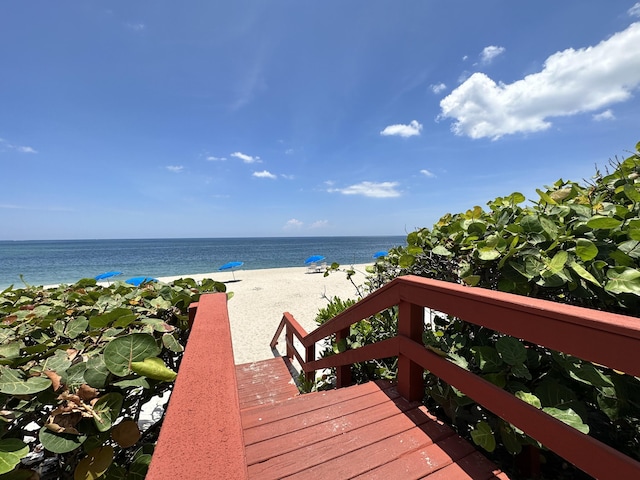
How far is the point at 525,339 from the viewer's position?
3.69 feet

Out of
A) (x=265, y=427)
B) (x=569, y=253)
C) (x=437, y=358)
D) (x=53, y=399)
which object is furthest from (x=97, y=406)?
(x=569, y=253)

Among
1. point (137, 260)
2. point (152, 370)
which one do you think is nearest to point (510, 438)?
point (152, 370)

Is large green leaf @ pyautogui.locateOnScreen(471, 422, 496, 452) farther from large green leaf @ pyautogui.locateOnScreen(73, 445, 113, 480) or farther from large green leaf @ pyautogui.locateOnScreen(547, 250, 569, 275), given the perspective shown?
large green leaf @ pyautogui.locateOnScreen(73, 445, 113, 480)

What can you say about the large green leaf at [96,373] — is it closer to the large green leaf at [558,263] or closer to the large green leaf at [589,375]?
the large green leaf at [589,375]

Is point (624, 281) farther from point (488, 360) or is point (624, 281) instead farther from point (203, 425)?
point (203, 425)

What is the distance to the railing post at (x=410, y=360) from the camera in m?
1.84

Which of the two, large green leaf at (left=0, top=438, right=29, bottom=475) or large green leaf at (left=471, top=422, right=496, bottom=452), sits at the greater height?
large green leaf at (left=0, top=438, right=29, bottom=475)

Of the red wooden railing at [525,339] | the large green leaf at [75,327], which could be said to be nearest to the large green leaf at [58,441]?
the large green leaf at [75,327]

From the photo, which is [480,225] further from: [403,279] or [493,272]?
[403,279]

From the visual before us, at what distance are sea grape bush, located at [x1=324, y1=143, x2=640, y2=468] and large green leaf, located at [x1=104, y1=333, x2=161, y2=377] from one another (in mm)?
1466

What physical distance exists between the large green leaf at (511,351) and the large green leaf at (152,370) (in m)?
1.46

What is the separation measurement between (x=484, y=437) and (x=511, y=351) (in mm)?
419

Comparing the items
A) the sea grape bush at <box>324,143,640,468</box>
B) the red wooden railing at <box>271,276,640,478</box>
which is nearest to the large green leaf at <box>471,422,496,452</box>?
the sea grape bush at <box>324,143,640,468</box>

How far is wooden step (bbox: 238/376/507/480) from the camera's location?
141 centimetres
